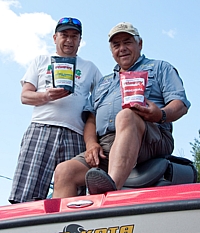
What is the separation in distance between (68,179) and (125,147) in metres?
0.56

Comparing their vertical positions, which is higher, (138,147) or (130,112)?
(130,112)

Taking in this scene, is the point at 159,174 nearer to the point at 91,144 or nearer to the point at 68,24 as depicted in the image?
the point at 91,144

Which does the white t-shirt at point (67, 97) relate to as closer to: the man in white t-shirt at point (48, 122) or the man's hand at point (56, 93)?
the man in white t-shirt at point (48, 122)

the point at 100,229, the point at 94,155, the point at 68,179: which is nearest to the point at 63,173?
the point at 68,179

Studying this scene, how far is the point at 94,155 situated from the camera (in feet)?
10.7

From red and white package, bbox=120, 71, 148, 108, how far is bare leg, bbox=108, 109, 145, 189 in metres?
0.07

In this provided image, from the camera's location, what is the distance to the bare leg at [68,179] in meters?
3.03

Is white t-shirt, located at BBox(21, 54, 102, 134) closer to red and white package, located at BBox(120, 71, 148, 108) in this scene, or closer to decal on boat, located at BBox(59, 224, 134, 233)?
red and white package, located at BBox(120, 71, 148, 108)

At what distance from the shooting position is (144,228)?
1.94m

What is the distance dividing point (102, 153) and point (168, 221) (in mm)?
1416

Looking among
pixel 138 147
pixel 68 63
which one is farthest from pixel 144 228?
pixel 68 63

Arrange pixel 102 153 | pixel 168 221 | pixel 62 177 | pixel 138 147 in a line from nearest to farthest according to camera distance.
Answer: pixel 168 221 → pixel 138 147 → pixel 62 177 → pixel 102 153

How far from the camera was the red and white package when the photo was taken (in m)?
2.85

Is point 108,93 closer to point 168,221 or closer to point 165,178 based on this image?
point 165,178
